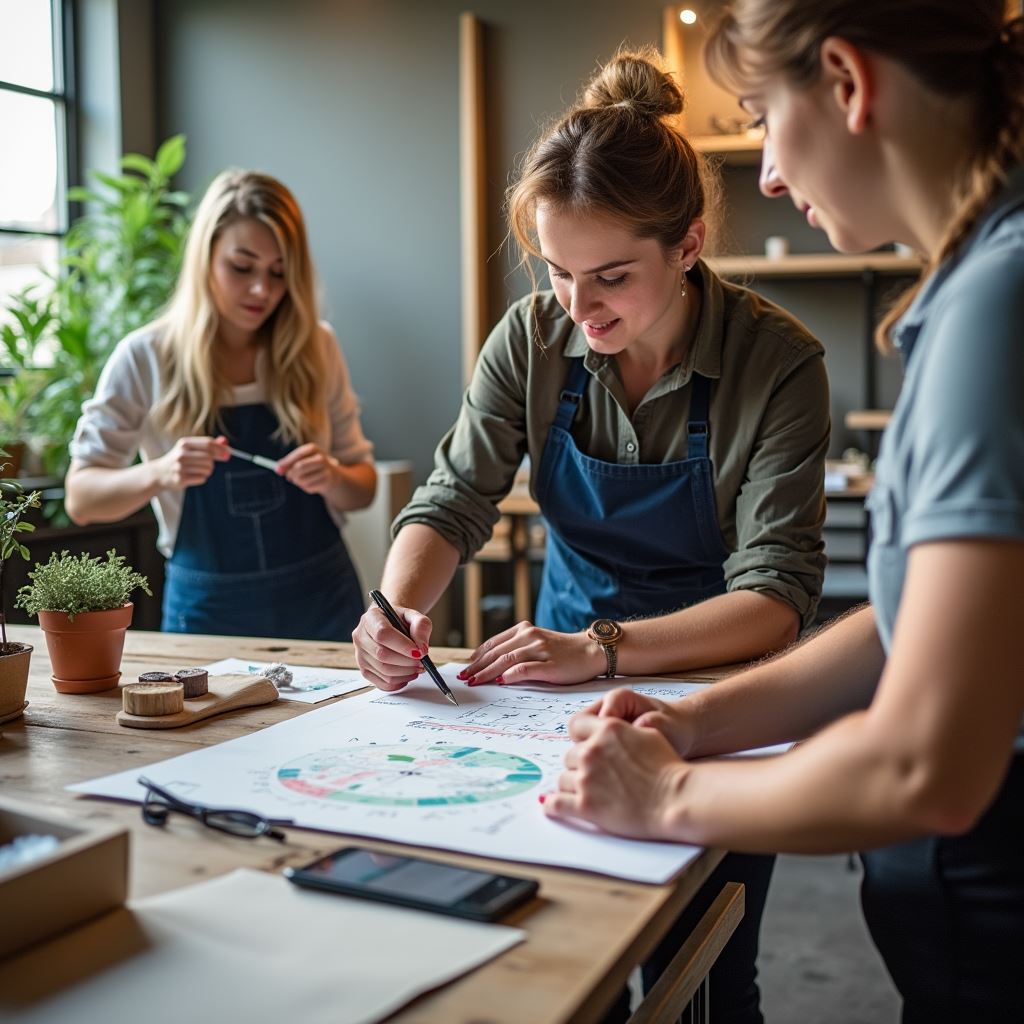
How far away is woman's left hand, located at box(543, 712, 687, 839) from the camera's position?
3.37 feet

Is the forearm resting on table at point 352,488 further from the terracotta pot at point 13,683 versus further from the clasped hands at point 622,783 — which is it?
the clasped hands at point 622,783

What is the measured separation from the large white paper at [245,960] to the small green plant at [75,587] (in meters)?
0.74

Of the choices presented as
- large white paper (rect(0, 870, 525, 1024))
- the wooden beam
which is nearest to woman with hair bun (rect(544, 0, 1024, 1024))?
large white paper (rect(0, 870, 525, 1024))

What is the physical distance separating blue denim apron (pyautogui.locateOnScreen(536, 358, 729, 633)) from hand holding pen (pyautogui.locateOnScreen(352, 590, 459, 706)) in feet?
1.50

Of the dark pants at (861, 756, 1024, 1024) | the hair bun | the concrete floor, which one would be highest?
the hair bun

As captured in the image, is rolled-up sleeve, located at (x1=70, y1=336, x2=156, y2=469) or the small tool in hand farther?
rolled-up sleeve, located at (x1=70, y1=336, x2=156, y2=469)

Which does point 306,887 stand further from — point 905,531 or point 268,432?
point 268,432

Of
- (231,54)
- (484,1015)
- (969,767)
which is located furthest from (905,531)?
(231,54)

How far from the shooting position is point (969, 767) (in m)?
0.84

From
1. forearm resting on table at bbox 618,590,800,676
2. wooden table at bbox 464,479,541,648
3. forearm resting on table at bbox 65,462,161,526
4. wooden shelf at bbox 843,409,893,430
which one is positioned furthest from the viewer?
wooden shelf at bbox 843,409,893,430

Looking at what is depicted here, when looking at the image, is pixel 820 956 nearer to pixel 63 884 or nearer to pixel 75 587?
pixel 75 587

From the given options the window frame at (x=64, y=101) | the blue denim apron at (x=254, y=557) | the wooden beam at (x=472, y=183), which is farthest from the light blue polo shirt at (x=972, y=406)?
the window frame at (x=64, y=101)

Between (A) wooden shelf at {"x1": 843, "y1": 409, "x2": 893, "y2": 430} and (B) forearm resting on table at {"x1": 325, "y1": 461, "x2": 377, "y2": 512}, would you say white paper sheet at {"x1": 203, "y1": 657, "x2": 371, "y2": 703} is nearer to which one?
(B) forearm resting on table at {"x1": 325, "y1": 461, "x2": 377, "y2": 512}

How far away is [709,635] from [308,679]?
1.84 ft
